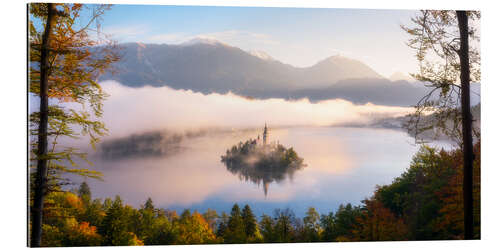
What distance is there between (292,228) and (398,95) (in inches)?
111

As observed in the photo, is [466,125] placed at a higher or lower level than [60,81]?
lower

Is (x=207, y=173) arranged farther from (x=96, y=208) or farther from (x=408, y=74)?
(x=408, y=74)

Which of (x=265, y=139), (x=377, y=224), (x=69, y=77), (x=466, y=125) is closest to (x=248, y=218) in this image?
(x=265, y=139)

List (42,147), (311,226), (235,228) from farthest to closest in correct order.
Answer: (311,226)
(235,228)
(42,147)

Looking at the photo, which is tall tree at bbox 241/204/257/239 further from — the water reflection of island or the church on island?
the church on island

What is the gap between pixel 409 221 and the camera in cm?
675

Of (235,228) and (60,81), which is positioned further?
(235,228)

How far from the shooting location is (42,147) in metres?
6.02

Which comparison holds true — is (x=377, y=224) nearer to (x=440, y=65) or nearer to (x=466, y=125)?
(x=466, y=125)

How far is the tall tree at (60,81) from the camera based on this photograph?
237 inches

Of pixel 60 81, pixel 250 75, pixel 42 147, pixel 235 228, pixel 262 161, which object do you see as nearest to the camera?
pixel 42 147

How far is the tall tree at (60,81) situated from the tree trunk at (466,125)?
18.0 ft

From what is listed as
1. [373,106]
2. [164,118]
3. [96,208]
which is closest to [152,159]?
[164,118]

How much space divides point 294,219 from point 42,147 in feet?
12.7
